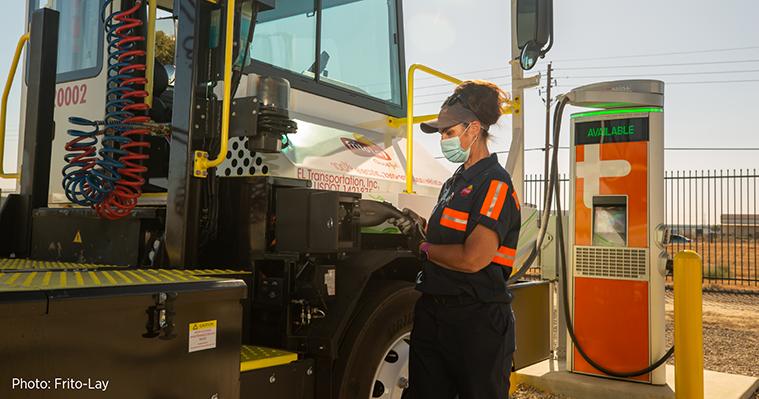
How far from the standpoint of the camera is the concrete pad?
4.97 m

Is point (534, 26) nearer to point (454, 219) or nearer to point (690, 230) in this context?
point (454, 219)

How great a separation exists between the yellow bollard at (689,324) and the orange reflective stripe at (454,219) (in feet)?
8.55

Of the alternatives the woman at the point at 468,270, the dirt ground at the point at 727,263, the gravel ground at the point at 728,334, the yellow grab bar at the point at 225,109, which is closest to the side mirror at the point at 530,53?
the woman at the point at 468,270

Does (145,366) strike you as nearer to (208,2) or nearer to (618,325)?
(208,2)

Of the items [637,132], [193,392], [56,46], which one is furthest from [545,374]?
[56,46]

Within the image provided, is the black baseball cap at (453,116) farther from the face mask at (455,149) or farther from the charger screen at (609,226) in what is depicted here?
the charger screen at (609,226)

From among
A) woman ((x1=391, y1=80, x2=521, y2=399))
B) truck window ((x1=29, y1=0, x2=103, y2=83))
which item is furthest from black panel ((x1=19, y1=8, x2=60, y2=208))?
woman ((x1=391, y1=80, x2=521, y2=399))

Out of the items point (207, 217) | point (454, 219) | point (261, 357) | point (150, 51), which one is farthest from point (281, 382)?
point (150, 51)

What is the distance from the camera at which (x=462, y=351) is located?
8.35ft

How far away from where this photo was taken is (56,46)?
356cm

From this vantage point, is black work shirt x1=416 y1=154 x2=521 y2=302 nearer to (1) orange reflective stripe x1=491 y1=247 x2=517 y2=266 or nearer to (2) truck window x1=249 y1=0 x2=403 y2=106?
(1) orange reflective stripe x1=491 y1=247 x2=517 y2=266

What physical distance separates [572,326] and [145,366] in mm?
4527

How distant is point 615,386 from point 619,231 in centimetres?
142

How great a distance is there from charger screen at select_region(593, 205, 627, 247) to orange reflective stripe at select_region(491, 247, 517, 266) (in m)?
3.11
